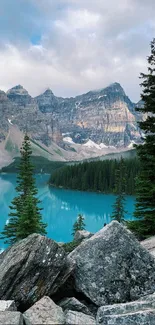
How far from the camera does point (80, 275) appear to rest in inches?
365

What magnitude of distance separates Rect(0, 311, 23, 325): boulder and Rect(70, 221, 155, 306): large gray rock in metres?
2.77

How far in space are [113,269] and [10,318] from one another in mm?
3691

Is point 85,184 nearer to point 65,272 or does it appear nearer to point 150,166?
point 150,166

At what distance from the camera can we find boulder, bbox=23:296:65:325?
6.58 m

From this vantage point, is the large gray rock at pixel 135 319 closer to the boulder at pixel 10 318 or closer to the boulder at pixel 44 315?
the boulder at pixel 44 315

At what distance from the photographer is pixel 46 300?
7.33m

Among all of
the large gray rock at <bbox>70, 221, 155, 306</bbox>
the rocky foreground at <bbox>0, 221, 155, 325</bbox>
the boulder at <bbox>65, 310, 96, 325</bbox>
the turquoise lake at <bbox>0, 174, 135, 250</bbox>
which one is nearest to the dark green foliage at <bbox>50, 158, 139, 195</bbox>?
the turquoise lake at <bbox>0, 174, 135, 250</bbox>

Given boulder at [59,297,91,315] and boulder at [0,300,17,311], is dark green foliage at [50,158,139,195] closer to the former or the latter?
boulder at [59,297,91,315]

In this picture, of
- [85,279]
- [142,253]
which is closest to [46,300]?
[85,279]

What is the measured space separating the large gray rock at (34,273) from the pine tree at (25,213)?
637 inches

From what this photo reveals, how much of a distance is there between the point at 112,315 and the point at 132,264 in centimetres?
312

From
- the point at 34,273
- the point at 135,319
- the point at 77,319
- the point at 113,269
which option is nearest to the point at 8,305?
the point at 34,273

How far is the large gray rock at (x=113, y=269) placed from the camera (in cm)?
902

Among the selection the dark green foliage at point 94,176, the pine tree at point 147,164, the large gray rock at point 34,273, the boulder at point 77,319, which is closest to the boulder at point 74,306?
the large gray rock at point 34,273
